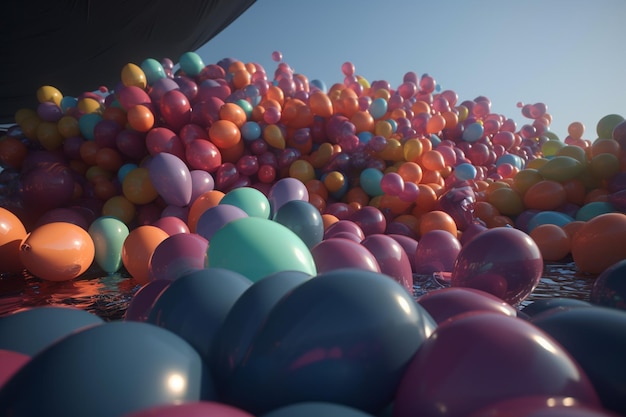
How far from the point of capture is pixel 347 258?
6.31 feet

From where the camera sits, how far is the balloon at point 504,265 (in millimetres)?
1941

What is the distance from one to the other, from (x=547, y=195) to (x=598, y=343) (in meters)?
3.87

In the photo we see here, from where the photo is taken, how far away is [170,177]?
12.5 feet

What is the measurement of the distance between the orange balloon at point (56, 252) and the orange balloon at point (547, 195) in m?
4.38

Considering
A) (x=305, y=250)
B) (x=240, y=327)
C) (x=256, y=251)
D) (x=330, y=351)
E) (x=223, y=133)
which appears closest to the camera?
(x=330, y=351)

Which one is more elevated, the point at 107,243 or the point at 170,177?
the point at 170,177

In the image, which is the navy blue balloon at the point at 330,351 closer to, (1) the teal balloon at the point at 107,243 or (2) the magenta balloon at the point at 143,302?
(2) the magenta balloon at the point at 143,302

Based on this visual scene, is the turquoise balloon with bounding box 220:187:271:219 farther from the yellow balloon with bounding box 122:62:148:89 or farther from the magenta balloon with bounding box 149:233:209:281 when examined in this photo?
the yellow balloon with bounding box 122:62:148:89

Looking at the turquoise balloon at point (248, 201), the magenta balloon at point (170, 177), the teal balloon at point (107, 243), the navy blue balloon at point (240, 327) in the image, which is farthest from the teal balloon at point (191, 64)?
the navy blue balloon at point (240, 327)

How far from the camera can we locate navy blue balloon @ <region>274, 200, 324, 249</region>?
2.77 meters

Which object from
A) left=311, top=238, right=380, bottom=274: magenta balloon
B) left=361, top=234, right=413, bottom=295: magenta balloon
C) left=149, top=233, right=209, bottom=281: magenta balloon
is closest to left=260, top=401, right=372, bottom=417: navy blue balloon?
left=311, top=238, right=380, bottom=274: magenta balloon

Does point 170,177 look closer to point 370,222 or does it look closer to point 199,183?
point 199,183

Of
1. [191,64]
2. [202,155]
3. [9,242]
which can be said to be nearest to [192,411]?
[9,242]

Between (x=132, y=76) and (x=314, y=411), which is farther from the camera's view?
(x=132, y=76)
